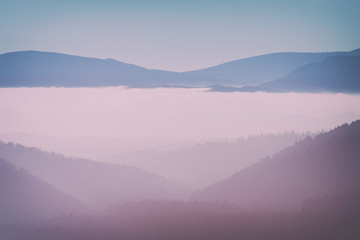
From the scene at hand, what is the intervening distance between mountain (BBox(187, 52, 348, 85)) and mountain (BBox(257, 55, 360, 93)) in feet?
10.2

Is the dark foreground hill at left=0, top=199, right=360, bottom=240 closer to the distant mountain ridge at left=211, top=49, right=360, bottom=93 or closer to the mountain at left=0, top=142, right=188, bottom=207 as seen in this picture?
the distant mountain ridge at left=211, top=49, right=360, bottom=93

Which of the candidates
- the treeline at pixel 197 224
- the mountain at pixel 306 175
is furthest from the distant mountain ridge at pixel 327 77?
the treeline at pixel 197 224

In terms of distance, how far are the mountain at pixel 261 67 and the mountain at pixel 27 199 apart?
308ft

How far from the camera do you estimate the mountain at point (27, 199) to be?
3374 inches

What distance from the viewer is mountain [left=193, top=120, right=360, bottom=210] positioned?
71.4 m

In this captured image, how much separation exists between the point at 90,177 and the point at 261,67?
96886 millimetres

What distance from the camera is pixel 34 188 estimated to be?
99125mm

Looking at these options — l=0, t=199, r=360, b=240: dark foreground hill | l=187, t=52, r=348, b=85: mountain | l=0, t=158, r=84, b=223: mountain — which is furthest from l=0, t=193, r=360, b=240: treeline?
l=187, t=52, r=348, b=85: mountain

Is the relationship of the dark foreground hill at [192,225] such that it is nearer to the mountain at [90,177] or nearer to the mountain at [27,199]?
the mountain at [27,199]

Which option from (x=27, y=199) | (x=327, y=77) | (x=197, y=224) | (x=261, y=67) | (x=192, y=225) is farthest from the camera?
(x=261, y=67)

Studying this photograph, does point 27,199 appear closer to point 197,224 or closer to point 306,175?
point 197,224

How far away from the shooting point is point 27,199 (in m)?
92.2

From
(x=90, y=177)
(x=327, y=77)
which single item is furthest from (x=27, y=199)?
(x=327, y=77)

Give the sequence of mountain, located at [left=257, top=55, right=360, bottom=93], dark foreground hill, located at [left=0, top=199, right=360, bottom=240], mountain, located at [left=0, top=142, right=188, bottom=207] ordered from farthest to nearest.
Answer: mountain, located at [left=0, top=142, right=188, bottom=207]
mountain, located at [left=257, top=55, right=360, bottom=93]
dark foreground hill, located at [left=0, top=199, right=360, bottom=240]
